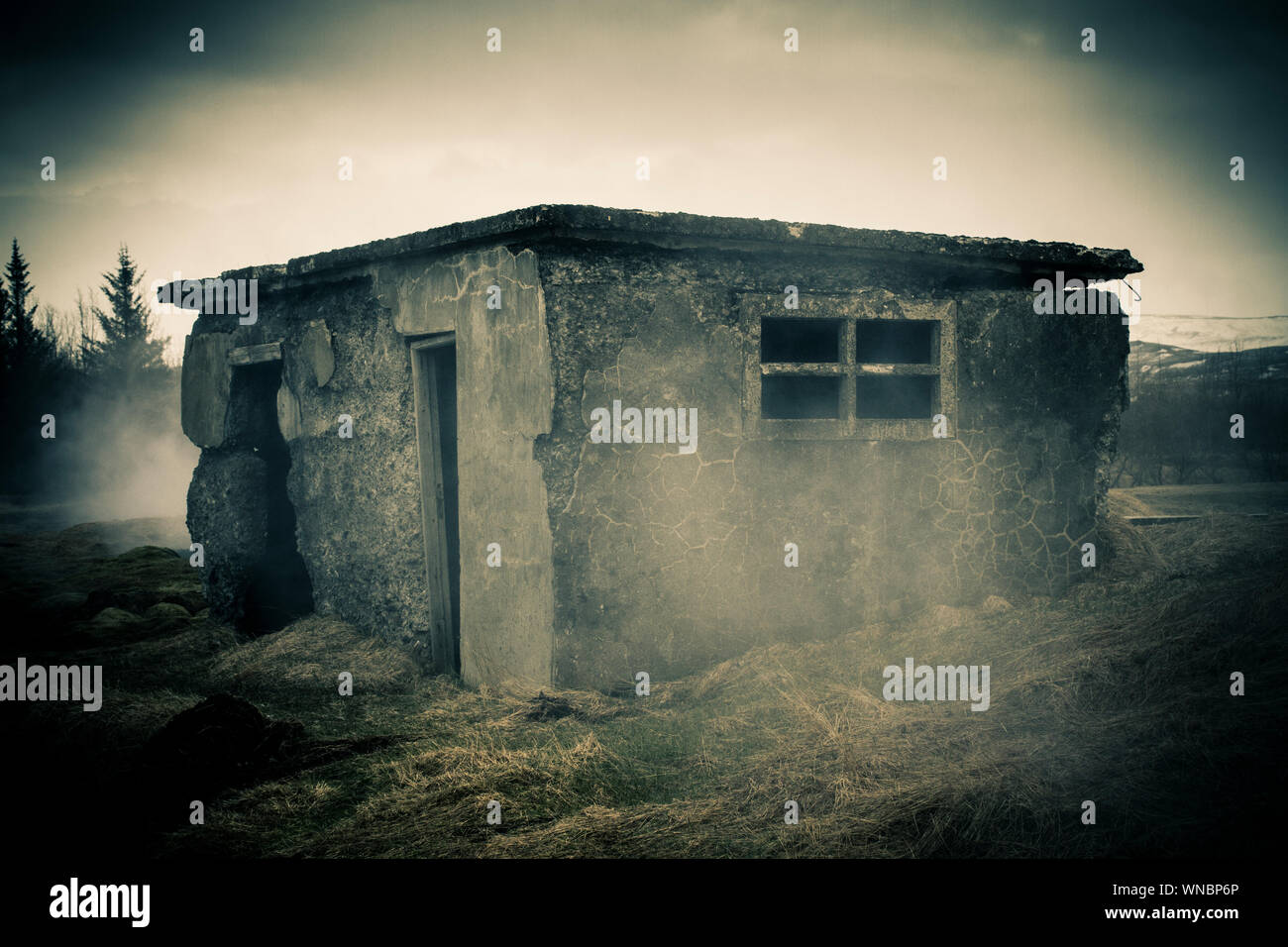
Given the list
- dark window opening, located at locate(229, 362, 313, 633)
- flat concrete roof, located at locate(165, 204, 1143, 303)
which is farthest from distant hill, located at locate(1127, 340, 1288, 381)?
dark window opening, located at locate(229, 362, 313, 633)

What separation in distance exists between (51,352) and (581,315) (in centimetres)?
3338

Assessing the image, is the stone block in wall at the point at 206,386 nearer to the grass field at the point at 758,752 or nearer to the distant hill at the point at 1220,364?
the grass field at the point at 758,752

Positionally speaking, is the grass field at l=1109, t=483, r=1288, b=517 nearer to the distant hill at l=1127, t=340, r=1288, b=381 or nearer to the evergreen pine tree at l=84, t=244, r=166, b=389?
the distant hill at l=1127, t=340, r=1288, b=381

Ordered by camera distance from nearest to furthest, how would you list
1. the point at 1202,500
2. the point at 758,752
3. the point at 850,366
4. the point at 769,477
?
the point at 758,752, the point at 769,477, the point at 850,366, the point at 1202,500

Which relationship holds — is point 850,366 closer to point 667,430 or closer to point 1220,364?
point 667,430

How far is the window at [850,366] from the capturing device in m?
5.77

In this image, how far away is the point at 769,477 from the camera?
19.0 feet

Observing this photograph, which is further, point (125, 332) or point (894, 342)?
point (125, 332)

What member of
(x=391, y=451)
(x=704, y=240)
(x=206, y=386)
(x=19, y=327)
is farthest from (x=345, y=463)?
(x=19, y=327)

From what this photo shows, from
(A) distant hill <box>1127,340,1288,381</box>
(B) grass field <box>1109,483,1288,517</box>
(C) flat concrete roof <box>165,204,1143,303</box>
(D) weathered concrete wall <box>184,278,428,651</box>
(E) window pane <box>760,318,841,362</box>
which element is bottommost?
(B) grass field <box>1109,483,1288,517</box>

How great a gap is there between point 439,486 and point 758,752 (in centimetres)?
328

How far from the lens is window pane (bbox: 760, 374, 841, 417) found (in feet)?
23.2

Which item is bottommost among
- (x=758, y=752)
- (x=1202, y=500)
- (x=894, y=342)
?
(x=758, y=752)

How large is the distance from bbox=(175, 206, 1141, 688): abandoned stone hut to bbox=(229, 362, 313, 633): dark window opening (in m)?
0.43
